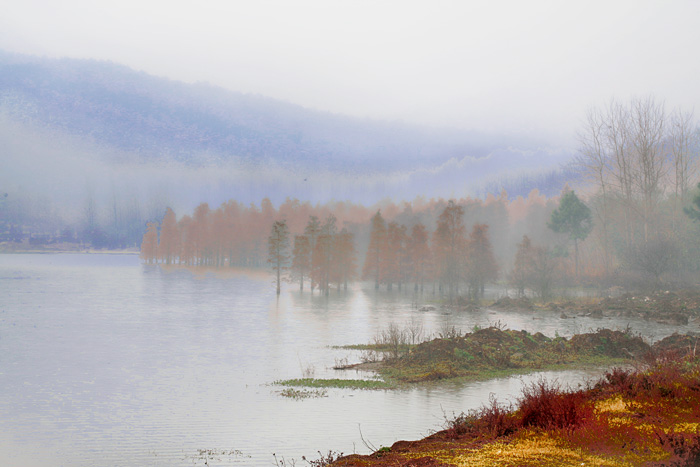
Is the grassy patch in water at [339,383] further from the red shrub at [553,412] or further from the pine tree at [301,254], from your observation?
the pine tree at [301,254]

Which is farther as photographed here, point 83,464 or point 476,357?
point 476,357

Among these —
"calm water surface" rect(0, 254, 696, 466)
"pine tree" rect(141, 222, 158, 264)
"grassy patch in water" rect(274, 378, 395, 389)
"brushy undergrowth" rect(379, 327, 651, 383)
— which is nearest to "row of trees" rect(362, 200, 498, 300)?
"calm water surface" rect(0, 254, 696, 466)

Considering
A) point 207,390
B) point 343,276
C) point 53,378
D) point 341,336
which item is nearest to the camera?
point 207,390

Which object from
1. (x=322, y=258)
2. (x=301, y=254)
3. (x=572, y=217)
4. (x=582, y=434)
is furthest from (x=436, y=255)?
(x=582, y=434)

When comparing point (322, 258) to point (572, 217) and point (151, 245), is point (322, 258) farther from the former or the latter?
point (151, 245)

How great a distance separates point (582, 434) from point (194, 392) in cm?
1501

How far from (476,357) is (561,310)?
117ft

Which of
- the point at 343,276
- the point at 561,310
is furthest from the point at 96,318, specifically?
the point at 343,276

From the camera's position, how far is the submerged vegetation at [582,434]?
8500mm

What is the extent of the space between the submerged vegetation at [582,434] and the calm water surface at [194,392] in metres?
3.80

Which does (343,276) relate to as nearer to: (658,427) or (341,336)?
A: (341,336)

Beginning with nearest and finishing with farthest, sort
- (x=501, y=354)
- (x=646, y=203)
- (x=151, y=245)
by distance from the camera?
(x=501, y=354) < (x=646, y=203) < (x=151, y=245)

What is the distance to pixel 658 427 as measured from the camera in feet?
31.2

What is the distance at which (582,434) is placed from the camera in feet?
30.9
